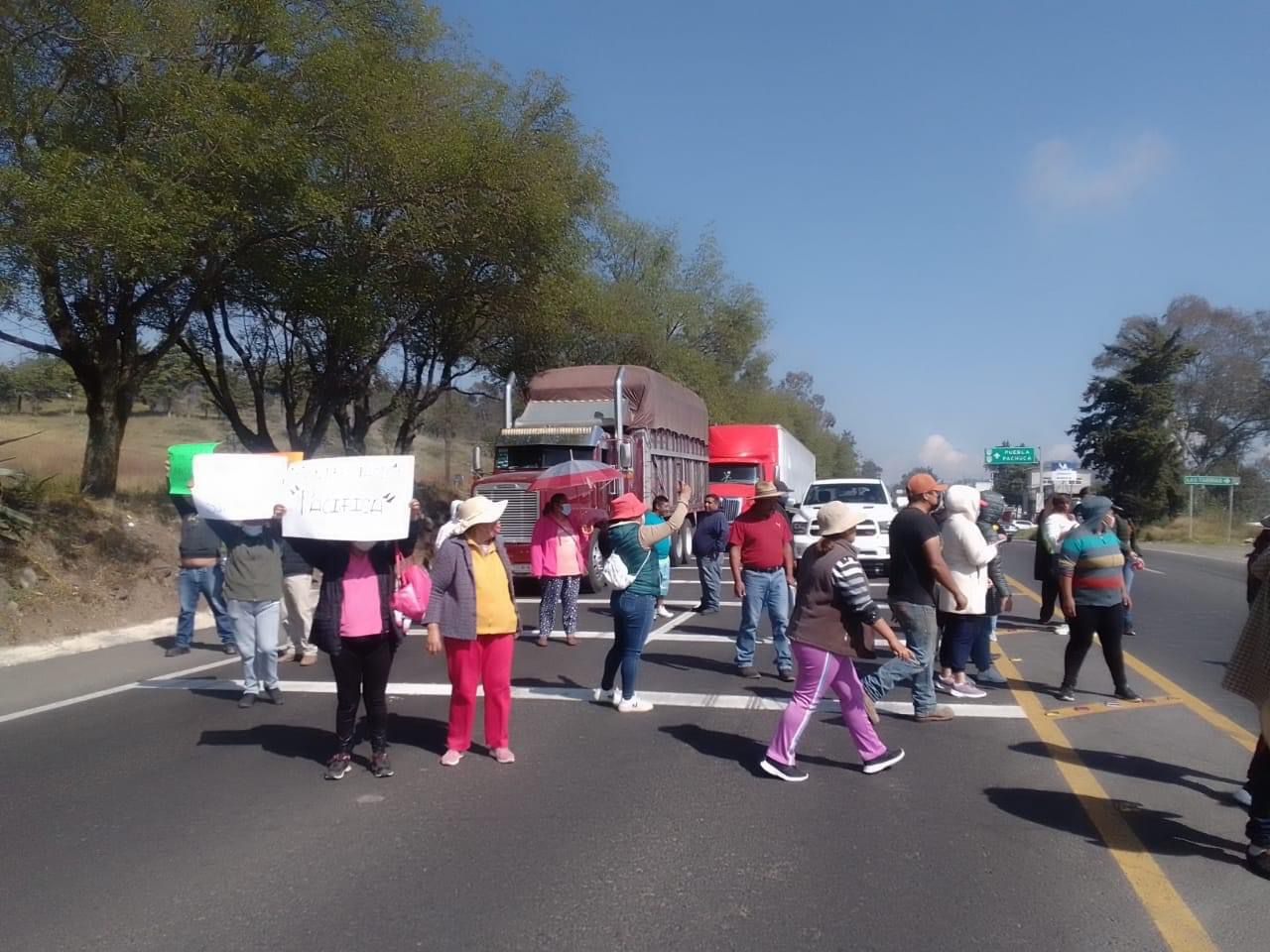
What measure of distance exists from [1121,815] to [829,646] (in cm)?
173

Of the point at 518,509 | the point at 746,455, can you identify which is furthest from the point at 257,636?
the point at 746,455

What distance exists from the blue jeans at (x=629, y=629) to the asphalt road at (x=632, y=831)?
1.11 feet

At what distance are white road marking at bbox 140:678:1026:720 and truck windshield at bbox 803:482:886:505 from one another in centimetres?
1325

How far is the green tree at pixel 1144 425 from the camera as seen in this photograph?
162ft

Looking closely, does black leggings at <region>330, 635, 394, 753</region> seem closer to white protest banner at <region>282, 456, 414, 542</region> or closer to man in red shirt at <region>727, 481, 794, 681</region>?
white protest banner at <region>282, 456, 414, 542</region>

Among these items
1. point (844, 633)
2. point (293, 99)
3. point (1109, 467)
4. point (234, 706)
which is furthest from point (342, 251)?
point (1109, 467)

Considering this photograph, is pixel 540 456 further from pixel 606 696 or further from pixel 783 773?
pixel 783 773

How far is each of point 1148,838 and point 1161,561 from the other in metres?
25.0

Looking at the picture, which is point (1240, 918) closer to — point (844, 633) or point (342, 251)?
point (844, 633)

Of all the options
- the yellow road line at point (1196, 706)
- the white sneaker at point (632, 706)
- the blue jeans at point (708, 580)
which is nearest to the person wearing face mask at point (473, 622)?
the white sneaker at point (632, 706)

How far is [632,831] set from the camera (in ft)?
17.9

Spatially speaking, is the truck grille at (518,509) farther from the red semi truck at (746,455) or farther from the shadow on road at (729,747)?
Result: the red semi truck at (746,455)

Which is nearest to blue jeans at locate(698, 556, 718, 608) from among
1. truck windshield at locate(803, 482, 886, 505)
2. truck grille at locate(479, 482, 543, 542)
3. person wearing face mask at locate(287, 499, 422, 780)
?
truck grille at locate(479, 482, 543, 542)

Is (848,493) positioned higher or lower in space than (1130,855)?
higher
